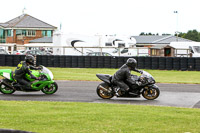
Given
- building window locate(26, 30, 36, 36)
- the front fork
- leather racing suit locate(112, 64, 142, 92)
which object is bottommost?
the front fork

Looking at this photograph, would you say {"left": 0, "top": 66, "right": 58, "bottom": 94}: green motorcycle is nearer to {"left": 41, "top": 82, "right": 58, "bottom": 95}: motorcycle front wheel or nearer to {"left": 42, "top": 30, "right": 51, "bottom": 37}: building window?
{"left": 41, "top": 82, "right": 58, "bottom": 95}: motorcycle front wheel

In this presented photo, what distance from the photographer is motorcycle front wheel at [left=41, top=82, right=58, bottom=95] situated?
15.8 meters

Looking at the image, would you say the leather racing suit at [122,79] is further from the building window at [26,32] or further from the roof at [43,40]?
the building window at [26,32]

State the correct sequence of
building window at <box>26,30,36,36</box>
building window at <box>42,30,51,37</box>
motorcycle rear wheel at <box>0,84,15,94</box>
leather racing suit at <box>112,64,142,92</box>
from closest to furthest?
leather racing suit at <box>112,64,142,92</box>
motorcycle rear wheel at <box>0,84,15,94</box>
building window at <box>26,30,36,36</box>
building window at <box>42,30,51,37</box>

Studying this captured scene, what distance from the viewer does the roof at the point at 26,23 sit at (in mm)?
84125

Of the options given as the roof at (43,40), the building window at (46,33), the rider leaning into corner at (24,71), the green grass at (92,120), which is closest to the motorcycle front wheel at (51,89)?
the rider leaning into corner at (24,71)

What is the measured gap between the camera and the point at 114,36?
48281 millimetres

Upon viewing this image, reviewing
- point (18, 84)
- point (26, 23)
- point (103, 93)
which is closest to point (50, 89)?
point (18, 84)

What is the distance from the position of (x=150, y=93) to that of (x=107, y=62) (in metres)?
18.8

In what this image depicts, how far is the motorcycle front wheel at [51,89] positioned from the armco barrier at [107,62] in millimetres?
16886

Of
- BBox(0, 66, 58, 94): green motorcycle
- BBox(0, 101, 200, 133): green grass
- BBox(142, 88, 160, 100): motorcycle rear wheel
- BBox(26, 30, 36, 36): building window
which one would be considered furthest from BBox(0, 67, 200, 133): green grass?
BBox(26, 30, 36, 36): building window

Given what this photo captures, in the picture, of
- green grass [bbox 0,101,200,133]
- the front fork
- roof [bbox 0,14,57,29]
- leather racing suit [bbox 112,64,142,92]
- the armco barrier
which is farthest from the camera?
roof [bbox 0,14,57,29]

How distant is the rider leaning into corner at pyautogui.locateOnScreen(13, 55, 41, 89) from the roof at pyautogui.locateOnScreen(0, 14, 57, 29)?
6985 centimetres

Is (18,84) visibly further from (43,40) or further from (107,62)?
(43,40)
